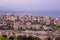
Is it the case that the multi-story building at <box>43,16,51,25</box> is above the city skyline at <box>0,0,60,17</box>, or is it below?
below

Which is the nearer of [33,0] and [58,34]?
[58,34]

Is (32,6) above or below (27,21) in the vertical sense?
above

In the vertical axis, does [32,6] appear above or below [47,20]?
above

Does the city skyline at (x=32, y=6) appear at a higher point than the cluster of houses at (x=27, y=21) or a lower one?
higher

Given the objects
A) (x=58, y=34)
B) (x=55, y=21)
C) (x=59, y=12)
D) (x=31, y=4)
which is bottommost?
(x=58, y=34)

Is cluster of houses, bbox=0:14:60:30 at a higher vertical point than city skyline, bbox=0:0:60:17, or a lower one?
lower

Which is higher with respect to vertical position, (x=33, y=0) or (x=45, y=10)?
(x=33, y=0)

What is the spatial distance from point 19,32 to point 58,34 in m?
0.56

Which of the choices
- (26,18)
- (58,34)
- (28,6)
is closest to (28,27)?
(26,18)

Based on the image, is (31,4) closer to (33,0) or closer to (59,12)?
(33,0)

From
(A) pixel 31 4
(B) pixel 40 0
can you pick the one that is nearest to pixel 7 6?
(A) pixel 31 4

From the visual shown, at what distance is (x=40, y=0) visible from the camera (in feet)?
6.79

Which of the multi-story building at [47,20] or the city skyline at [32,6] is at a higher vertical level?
the city skyline at [32,6]

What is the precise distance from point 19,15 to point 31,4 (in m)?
0.25
